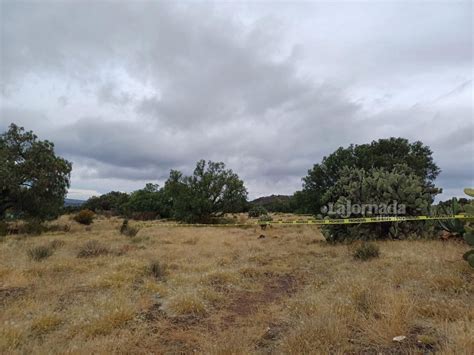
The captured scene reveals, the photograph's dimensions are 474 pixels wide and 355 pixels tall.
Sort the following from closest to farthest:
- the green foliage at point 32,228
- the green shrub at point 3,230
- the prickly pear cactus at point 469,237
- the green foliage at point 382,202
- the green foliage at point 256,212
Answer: the prickly pear cactus at point 469,237 < the green foliage at point 382,202 < the green shrub at point 3,230 < the green foliage at point 32,228 < the green foliage at point 256,212

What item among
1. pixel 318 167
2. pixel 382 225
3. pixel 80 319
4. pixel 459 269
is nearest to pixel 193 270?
pixel 80 319

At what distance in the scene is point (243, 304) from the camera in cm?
548

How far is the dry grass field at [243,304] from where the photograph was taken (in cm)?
357

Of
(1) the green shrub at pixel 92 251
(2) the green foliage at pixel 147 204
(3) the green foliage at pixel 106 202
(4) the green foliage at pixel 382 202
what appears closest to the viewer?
(1) the green shrub at pixel 92 251

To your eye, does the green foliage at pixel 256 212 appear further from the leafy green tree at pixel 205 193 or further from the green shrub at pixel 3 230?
the green shrub at pixel 3 230

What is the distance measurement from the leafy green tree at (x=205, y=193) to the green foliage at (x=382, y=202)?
16.4m

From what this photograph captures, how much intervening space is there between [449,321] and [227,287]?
13.0 feet

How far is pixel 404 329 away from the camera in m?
3.67

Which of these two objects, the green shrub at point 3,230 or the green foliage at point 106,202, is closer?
the green shrub at point 3,230

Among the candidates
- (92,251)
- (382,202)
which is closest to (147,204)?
(92,251)

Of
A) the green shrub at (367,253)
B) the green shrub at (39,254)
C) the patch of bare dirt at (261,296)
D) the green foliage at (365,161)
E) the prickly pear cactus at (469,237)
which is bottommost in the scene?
the patch of bare dirt at (261,296)

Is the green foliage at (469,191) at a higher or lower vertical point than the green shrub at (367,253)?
higher

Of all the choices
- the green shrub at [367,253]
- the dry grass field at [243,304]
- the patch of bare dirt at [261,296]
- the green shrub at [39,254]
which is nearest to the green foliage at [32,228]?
the green shrub at [39,254]

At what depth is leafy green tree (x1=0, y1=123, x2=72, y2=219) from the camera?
691 inches
